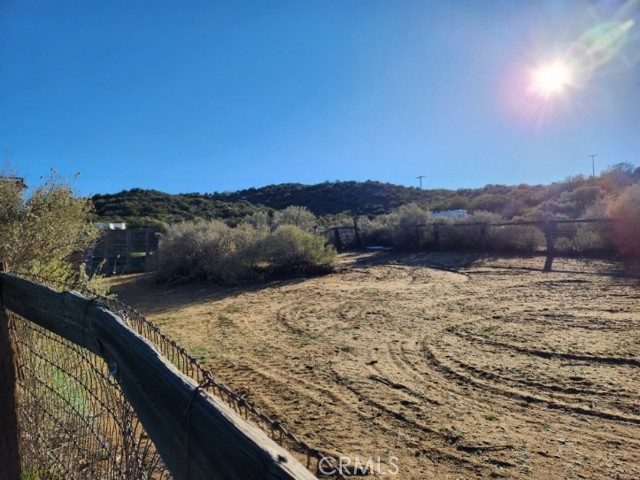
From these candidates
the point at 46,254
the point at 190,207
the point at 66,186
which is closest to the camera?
the point at 46,254

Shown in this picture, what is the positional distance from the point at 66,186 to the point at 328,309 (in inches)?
220

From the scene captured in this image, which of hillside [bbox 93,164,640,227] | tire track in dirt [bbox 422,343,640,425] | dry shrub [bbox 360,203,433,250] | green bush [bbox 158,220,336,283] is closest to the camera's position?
tire track in dirt [bbox 422,343,640,425]

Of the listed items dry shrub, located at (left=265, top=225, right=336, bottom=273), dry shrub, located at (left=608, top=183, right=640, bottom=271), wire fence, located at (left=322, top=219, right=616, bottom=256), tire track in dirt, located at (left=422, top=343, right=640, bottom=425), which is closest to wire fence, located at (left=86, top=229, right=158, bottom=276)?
dry shrub, located at (left=265, top=225, right=336, bottom=273)

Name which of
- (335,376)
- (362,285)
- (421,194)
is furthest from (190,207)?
(335,376)

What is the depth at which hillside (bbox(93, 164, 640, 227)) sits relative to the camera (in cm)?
2825

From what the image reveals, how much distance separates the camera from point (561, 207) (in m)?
27.1

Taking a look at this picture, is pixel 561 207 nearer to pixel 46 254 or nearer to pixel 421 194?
pixel 46 254

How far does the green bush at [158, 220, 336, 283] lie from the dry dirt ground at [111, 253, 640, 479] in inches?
142

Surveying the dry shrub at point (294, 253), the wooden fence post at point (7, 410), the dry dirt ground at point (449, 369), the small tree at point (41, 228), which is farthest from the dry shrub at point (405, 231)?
the wooden fence post at point (7, 410)

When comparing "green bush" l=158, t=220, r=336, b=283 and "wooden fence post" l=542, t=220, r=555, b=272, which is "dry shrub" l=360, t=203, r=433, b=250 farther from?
"green bush" l=158, t=220, r=336, b=283

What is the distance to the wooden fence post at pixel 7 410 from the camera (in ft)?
8.27

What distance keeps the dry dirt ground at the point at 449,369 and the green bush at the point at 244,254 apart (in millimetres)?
3596

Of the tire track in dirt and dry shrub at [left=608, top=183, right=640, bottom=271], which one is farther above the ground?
Result: dry shrub at [left=608, top=183, right=640, bottom=271]

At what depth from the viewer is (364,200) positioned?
5703cm
